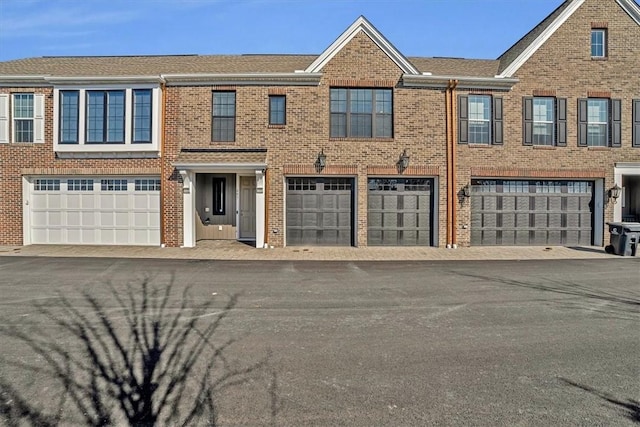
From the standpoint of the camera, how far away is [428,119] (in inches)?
539

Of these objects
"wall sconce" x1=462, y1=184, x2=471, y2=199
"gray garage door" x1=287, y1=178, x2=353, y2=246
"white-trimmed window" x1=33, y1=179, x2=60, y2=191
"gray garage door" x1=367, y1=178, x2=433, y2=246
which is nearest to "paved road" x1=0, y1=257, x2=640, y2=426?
"gray garage door" x1=287, y1=178, x2=353, y2=246

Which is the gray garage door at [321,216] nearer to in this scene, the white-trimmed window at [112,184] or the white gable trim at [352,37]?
the white gable trim at [352,37]

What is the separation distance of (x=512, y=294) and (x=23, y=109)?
688 inches

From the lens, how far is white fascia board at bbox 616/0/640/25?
13.8m

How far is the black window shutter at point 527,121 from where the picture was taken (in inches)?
544

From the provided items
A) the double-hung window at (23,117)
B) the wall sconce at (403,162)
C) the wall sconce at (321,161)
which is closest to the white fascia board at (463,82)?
the wall sconce at (403,162)

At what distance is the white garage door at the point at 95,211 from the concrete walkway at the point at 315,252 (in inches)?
22.0

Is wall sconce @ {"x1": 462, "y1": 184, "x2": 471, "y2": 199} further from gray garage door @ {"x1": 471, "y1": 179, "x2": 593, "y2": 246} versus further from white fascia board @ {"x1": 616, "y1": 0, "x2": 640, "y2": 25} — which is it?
white fascia board @ {"x1": 616, "y1": 0, "x2": 640, "y2": 25}

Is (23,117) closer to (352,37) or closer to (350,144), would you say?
(350,144)

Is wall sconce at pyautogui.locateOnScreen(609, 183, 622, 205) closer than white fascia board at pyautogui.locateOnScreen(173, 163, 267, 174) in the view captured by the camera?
No

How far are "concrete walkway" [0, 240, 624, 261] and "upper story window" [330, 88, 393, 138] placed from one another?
4.49 m

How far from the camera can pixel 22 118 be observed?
13547mm

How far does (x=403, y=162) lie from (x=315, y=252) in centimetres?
480

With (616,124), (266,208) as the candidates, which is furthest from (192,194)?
(616,124)
